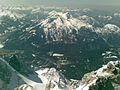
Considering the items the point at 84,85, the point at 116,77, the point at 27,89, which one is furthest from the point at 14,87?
the point at 116,77

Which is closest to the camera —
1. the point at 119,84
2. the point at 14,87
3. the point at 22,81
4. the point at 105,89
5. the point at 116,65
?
the point at 105,89

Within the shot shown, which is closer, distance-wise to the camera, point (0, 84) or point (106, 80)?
point (106, 80)

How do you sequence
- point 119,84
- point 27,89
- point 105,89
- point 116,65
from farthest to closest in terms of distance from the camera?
point 27,89 < point 116,65 < point 119,84 < point 105,89

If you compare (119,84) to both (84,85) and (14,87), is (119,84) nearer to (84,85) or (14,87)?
(84,85)

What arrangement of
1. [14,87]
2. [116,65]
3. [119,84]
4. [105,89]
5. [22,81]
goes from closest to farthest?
[105,89]
[119,84]
[116,65]
[14,87]
[22,81]

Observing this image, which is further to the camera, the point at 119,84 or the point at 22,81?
the point at 22,81

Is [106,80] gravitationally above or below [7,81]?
above

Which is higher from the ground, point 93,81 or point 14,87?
point 93,81

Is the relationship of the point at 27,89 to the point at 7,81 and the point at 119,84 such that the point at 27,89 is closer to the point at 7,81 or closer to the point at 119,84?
the point at 7,81

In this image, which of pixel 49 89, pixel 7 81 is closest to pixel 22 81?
pixel 7 81
